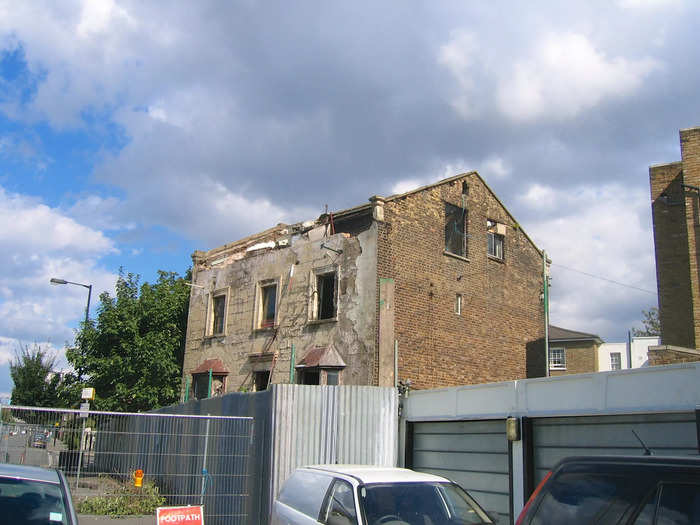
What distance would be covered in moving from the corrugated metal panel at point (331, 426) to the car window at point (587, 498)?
789cm

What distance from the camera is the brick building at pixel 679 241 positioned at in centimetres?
1944

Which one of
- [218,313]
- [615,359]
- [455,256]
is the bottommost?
[615,359]

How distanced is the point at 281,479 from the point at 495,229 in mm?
15086

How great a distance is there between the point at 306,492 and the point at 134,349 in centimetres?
2053

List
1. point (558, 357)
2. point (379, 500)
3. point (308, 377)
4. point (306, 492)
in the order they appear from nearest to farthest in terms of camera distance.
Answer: point (379, 500) → point (306, 492) → point (308, 377) → point (558, 357)

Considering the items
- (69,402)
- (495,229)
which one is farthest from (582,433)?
(69,402)

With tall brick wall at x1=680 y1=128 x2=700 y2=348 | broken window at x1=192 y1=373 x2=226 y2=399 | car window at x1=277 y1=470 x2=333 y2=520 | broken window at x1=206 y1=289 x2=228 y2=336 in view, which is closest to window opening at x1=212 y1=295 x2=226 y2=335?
broken window at x1=206 y1=289 x2=228 y2=336

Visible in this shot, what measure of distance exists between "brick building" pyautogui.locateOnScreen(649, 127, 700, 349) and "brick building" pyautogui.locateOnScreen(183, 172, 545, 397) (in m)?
5.23

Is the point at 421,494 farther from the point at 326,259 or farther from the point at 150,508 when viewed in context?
the point at 326,259

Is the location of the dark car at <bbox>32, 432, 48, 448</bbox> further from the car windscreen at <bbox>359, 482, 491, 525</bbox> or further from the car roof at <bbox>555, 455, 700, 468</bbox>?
the car roof at <bbox>555, 455, 700, 468</bbox>

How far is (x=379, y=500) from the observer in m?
6.80

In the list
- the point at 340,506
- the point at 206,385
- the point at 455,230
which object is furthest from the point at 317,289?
the point at 340,506

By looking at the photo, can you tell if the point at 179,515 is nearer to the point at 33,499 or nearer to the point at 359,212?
the point at 33,499

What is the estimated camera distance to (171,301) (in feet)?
91.4
